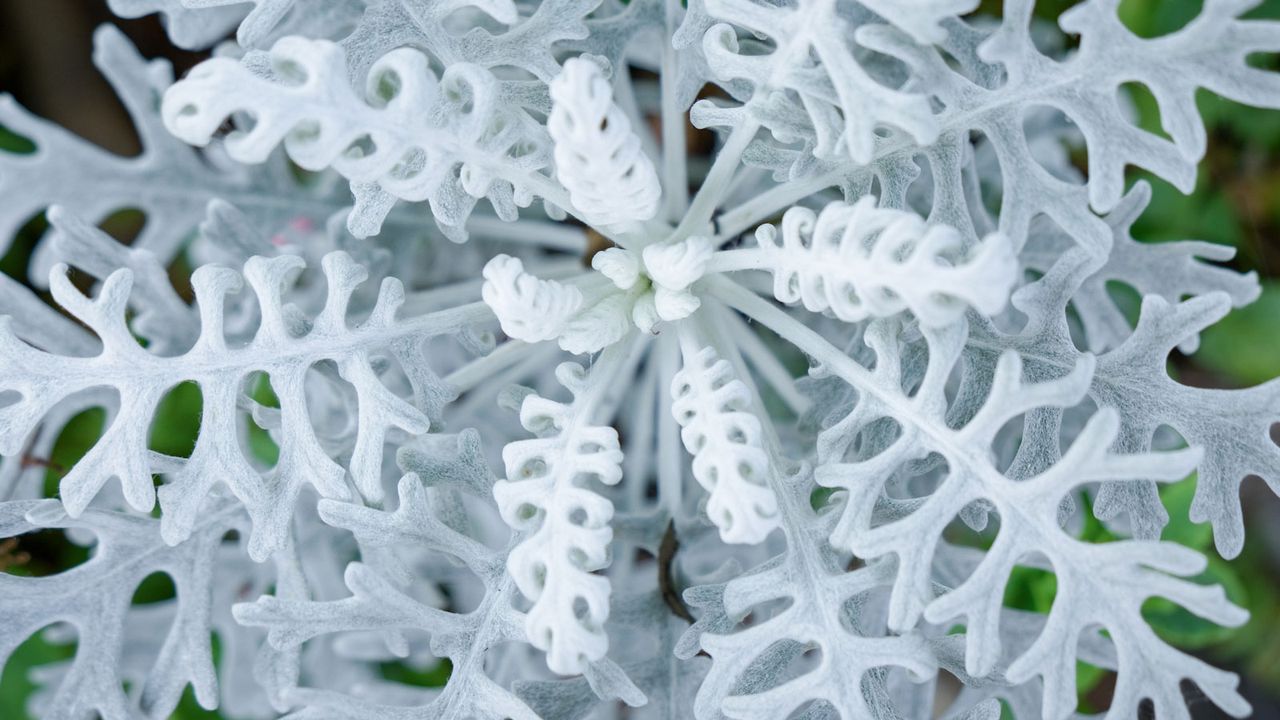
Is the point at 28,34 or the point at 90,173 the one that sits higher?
the point at 90,173

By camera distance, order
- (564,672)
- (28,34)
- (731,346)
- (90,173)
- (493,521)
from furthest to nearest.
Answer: (28,34) → (493,521) → (90,173) → (731,346) → (564,672)

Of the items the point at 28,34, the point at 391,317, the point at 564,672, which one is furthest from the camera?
the point at 28,34

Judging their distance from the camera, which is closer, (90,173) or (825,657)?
(825,657)

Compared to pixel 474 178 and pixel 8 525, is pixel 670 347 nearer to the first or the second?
pixel 474 178

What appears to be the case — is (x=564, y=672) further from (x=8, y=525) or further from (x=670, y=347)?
(x=8, y=525)

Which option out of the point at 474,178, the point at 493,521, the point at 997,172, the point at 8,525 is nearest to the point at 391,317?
the point at 474,178

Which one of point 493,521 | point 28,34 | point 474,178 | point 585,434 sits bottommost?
point 493,521
